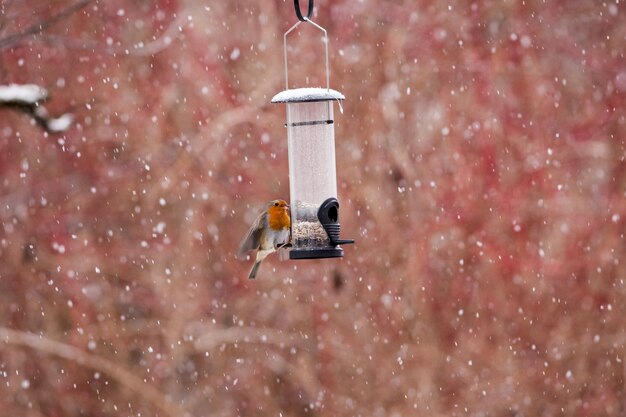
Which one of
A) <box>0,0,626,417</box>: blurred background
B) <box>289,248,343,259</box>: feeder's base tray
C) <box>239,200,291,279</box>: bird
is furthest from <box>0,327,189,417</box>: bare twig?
<box>289,248,343,259</box>: feeder's base tray

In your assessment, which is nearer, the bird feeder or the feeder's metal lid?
the feeder's metal lid

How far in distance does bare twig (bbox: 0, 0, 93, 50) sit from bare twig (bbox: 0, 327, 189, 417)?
1.73 meters

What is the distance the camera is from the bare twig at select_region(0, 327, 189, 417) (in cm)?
820

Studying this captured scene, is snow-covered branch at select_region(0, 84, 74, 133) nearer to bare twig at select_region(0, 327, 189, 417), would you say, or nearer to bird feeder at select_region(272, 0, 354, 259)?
bare twig at select_region(0, 327, 189, 417)

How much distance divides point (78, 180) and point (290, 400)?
1.94 metres

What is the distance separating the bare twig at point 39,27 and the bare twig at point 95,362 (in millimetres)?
1731

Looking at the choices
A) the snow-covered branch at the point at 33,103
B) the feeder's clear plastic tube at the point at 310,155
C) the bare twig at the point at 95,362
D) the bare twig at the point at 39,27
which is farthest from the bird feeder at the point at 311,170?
the bare twig at the point at 95,362

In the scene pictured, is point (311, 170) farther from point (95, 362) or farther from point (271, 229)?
point (95, 362)

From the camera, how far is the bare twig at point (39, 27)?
766 centimetres

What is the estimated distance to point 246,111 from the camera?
8555 mm

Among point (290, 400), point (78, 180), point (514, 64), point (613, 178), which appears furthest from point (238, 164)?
point (613, 178)

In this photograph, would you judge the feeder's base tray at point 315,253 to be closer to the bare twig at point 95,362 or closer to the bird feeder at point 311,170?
the bird feeder at point 311,170

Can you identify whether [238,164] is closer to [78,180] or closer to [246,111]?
[246,111]

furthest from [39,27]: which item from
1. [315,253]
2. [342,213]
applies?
[315,253]
